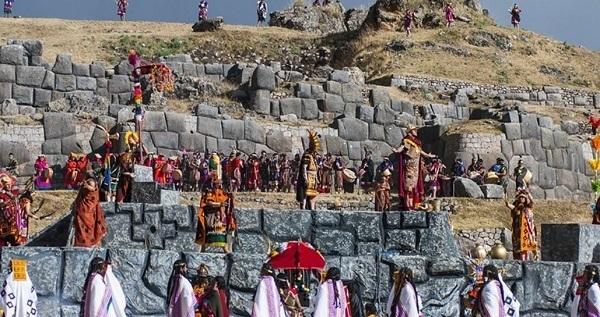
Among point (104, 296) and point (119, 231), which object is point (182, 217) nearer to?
point (119, 231)

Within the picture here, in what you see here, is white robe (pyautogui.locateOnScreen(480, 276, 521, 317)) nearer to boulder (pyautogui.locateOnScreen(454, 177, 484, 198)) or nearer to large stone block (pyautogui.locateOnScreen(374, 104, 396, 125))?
boulder (pyautogui.locateOnScreen(454, 177, 484, 198))

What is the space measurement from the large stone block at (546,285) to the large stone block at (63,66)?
24.7 metres

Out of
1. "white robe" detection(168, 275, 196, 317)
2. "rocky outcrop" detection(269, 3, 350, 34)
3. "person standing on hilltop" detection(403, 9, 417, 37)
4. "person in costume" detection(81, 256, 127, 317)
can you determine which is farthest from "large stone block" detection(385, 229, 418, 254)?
"rocky outcrop" detection(269, 3, 350, 34)

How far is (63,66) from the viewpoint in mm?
39156

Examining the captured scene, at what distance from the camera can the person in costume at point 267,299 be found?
14.3 meters

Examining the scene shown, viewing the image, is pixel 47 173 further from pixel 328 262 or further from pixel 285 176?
pixel 328 262

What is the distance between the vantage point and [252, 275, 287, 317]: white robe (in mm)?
14344

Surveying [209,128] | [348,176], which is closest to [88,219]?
[348,176]

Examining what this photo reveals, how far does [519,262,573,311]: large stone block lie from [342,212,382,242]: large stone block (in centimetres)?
349

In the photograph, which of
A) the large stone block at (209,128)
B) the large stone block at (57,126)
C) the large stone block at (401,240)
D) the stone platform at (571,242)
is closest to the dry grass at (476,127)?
the large stone block at (209,128)

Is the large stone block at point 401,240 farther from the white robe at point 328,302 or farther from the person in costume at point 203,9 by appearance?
the person in costume at point 203,9

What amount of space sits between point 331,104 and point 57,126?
9.50m

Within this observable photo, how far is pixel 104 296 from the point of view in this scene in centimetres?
1411

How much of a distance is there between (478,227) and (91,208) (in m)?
11.4
